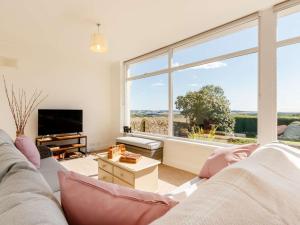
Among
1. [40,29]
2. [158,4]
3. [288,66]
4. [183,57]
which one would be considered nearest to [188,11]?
[158,4]

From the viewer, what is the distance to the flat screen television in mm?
4004

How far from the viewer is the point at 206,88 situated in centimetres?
346

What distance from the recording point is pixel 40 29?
3.14 m

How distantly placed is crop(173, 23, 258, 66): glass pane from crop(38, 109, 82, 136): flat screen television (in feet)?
8.79

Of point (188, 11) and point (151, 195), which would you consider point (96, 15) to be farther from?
point (151, 195)

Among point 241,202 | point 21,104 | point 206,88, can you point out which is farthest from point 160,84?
point 241,202

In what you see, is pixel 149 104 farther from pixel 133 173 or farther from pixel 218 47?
pixel 133 173

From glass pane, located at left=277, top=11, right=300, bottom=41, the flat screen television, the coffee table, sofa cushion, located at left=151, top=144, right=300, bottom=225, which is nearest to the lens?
sofa cushion, located at left=151, top=144, right=300, bottom=225

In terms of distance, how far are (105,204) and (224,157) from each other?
1314 mm

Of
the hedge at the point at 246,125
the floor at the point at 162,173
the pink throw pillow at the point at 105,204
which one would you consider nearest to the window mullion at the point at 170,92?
the floor at the point at 162,173

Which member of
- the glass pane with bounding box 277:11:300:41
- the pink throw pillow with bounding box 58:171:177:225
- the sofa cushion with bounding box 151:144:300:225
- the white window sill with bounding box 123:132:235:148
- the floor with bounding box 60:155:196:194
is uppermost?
the glass pane with bounding box 277:11:300:41

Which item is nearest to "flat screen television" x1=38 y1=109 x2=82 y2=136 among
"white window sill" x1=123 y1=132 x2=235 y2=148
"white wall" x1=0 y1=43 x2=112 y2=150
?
"white wall" x1=0 y1=43 x2=112 y2=150

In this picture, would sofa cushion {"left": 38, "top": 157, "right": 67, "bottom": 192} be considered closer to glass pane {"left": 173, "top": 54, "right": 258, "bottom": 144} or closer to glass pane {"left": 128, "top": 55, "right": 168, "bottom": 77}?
glass pane {"left": 173, "top": 54, "right": 258, "bottom": 144}

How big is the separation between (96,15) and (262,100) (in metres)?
2.70
